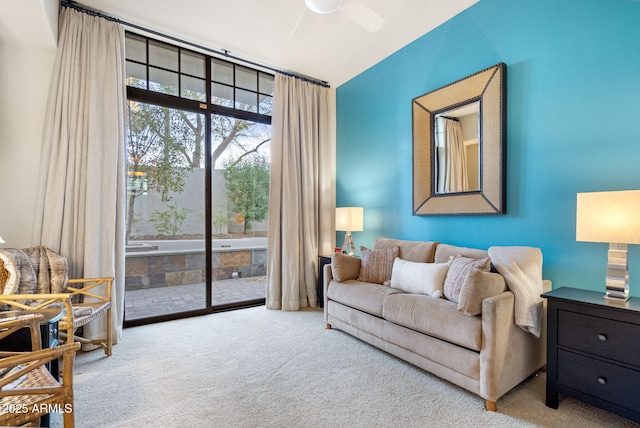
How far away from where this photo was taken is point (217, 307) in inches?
148

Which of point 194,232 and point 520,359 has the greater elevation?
point 194,232

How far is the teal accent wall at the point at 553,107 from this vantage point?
2.00 meters

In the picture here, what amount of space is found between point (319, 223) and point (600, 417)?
3.11 meters

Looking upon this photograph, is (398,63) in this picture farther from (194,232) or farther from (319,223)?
(194,232)

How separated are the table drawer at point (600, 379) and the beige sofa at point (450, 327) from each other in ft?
0.74

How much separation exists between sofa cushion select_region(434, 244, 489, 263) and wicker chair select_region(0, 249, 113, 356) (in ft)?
9.14

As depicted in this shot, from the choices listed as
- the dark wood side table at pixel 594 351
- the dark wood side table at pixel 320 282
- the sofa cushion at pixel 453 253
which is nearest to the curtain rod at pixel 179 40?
the dark wood side table at pixel 320 282

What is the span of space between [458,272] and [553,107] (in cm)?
141

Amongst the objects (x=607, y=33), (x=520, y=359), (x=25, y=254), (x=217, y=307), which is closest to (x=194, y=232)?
(x=217, y=307)

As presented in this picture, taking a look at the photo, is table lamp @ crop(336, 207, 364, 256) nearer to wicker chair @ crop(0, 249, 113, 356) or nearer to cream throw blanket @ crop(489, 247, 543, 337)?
cream throw blanket @ crop(489, 247, 543, 337)

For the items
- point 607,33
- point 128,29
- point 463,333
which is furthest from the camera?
point 128,29

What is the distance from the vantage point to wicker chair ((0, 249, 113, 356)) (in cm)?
200

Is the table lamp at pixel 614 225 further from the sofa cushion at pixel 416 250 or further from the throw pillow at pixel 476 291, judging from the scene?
the sofa cushion at pixel 416 250

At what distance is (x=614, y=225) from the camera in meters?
1.67
